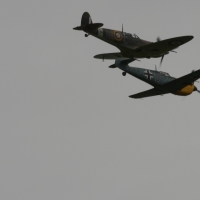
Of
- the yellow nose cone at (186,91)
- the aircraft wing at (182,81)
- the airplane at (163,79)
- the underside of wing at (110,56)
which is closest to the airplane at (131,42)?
the airplane at (163,79)

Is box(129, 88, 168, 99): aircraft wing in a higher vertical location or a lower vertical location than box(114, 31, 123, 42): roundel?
lower

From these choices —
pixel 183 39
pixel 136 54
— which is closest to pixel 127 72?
pixel 136 54

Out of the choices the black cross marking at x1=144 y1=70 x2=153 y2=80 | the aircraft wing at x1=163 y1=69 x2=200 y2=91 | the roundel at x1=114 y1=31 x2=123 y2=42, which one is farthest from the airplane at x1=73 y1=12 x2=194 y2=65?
the aircraft wing at x1=163 y1=69 x2=200 y2=91

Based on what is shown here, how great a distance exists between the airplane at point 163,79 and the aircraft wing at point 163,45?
1285 mm

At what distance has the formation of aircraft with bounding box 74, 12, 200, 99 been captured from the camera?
42.1m

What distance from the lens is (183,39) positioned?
42.1 m

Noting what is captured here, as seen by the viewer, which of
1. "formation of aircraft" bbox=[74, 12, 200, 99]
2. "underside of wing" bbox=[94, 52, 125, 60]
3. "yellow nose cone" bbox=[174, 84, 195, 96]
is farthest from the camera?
"underside of wing" bbox=[94, 52, 125, 60]

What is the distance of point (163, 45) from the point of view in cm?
4300

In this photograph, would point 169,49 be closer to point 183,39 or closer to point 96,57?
point 183,39

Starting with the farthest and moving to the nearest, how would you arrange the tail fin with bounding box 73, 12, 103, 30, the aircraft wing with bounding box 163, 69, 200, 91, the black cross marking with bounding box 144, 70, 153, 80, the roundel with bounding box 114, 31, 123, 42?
the aircraft wing with bounding box 163, 69, 200, 91 < the black cross marking with bounding box 144, 70, 153, 80 < the roundel with bounding box 114, 31, 123, 42 < the tail fin with bounding box 73, 12, 103, 30

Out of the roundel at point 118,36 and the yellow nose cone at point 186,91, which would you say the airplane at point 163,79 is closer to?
the yellow nose cone at point 186,91

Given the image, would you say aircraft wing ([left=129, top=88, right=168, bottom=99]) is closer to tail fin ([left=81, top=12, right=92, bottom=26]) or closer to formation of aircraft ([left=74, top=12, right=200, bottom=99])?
formation of aircraft ([left=74, top=12, right=200, bottom=99])

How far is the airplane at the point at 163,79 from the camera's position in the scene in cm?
4412

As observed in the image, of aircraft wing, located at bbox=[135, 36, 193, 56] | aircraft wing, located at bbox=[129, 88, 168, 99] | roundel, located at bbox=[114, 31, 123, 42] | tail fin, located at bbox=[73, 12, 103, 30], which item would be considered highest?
tail fin, located at bbox=[73, 12, 103, 30]
